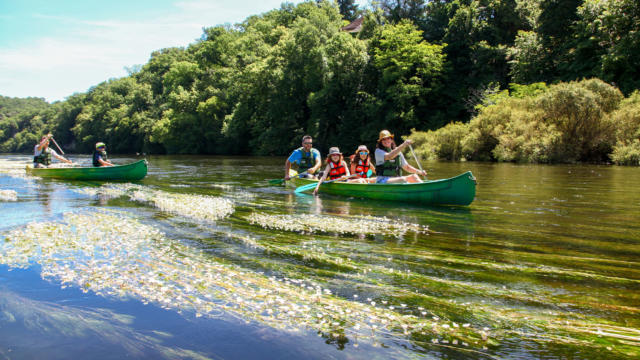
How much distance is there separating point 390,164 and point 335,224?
342cm

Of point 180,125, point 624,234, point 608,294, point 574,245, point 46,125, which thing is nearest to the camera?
point 608,294

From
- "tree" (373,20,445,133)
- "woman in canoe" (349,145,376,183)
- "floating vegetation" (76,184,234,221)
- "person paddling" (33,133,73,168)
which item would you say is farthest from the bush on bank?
"person paddling" (33,133,73,168)

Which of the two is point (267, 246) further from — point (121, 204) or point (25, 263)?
point (121, 204)

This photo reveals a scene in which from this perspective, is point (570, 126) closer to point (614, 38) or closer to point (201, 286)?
point (614, 38)

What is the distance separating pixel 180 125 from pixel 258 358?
63542 millimetres

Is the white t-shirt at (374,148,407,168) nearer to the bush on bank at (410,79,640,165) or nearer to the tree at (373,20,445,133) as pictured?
the bush on bank at (410,79,640,165)

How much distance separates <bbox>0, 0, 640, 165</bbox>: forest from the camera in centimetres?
2569

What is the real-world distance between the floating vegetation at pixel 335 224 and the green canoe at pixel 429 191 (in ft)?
5.80

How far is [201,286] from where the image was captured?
189 inches

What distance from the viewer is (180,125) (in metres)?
63.2

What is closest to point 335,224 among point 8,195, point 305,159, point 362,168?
point 362,168

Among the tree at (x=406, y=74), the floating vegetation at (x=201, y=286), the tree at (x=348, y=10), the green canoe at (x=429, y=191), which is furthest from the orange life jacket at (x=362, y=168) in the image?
the tree at (x=348, y=10)

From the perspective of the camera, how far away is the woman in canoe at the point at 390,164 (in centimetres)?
1041

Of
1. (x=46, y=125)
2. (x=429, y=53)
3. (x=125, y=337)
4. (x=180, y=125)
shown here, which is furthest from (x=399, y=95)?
(x=46, y=125)
